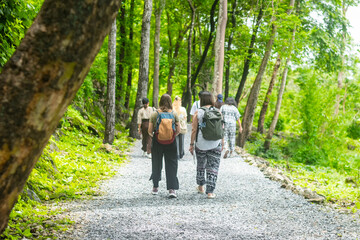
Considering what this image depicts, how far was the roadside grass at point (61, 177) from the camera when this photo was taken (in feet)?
15.7

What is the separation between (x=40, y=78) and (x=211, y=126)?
498cm

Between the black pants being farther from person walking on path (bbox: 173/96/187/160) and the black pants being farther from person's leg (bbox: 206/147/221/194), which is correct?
person walking on path (bbox: 173/96/187/160)

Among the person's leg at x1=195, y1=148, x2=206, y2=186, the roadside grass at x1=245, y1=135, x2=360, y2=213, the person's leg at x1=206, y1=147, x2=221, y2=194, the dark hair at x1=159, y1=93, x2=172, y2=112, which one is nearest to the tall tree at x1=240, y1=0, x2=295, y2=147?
the roadside grass at x1=245, y1=135, x2=360, y2=213

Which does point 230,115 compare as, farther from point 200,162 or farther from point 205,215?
point 205,215

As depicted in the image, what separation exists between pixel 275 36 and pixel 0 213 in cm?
1653

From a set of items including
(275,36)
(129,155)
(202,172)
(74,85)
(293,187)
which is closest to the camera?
(74,85)

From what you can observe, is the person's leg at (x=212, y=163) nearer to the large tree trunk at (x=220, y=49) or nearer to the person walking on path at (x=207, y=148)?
the person walking on path at (x=207, y=148)

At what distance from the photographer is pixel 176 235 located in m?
4.79

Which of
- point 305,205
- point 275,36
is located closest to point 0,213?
point 305,205

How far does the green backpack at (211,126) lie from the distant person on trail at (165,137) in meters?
0.54

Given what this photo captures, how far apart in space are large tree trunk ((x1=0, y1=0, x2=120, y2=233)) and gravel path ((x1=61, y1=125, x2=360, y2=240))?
2.38 m

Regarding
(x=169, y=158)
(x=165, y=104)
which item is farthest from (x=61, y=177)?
(x=165, y=104)

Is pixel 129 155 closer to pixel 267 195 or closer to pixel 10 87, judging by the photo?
pixel 267 195

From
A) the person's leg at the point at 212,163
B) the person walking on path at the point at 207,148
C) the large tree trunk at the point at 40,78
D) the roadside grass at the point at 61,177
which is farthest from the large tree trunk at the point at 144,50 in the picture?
the large tree trunk at the point at 40,78
